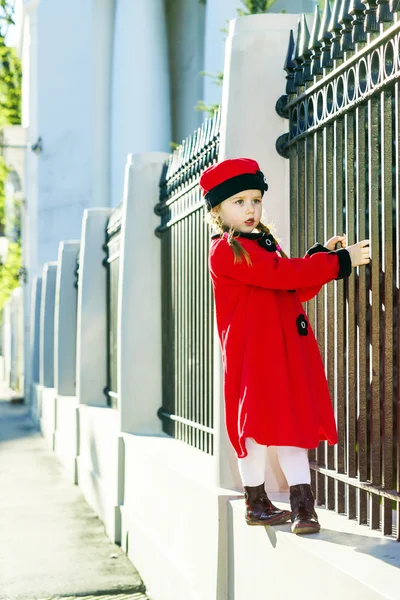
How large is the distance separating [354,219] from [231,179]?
1.67 ft

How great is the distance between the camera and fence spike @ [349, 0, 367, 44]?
Result: 3.40 meters

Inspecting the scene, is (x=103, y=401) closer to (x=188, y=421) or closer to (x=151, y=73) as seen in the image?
(x=188, y=421)

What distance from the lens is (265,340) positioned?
→ 348 centimetres

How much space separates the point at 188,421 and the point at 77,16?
1923cm

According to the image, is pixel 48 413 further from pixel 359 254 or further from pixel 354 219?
pixel 359 254

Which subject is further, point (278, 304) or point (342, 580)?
point (278, 304)

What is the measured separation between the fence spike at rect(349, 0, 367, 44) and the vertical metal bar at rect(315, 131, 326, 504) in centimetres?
49

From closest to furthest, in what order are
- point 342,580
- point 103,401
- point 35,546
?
1. point 342,580
2. point 35,546
3. point 103,401

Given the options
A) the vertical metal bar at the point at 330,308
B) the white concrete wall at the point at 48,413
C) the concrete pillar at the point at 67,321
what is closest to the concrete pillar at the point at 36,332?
the white concrete wall at the point at 48,413

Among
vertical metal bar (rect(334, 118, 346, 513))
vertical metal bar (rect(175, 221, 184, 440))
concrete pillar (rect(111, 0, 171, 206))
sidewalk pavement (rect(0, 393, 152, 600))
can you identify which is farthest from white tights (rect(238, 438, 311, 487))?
concrete pillar (rect(111, 0, 171, 206))

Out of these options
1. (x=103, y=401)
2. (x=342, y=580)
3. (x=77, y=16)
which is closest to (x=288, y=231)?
(x=342, y=580)

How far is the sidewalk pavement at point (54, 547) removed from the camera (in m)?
5.38

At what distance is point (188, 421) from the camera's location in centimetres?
596

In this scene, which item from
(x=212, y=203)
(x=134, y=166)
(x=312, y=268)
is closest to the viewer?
(x=312, y=268)
